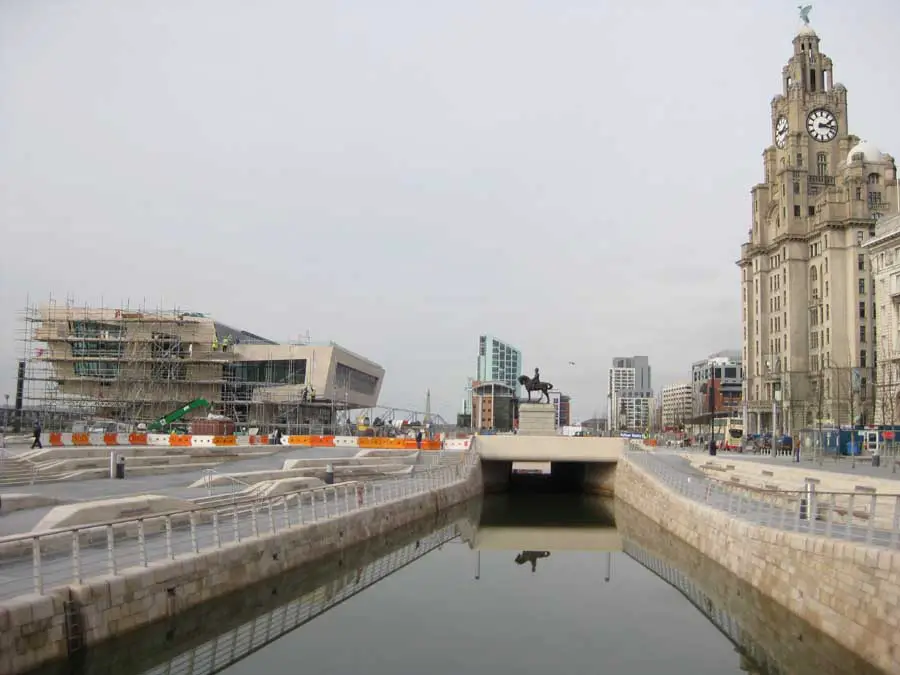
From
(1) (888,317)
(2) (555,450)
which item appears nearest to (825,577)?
(2) (555,450)

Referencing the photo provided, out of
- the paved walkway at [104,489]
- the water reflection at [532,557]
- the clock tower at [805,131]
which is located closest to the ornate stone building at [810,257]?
the clock tower at [805,131]

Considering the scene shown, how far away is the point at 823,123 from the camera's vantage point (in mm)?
97812

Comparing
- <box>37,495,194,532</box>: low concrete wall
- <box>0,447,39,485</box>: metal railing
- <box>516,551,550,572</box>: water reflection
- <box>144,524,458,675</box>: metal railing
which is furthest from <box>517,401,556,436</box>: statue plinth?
<box>37,495,194,532</box>: low concrete wall

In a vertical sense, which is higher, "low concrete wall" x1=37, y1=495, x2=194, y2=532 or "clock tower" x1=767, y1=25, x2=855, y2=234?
"clock tower" x1=767, y1=25, x2=855, y2=234

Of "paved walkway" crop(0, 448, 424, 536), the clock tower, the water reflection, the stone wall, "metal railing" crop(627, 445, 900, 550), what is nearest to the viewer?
the stone wall

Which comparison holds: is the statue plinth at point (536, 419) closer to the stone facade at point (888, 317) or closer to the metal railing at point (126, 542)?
the stone facade at point (888, 317)

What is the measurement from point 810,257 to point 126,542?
298ft

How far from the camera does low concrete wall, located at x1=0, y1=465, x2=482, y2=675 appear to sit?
39.4 ft

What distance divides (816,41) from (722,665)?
103849 millimetres

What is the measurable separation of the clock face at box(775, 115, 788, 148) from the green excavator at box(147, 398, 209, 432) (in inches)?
2987

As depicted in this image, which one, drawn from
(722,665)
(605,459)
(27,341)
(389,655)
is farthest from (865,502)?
(27,341)

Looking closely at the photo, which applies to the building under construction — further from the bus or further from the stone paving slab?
the stone paving slab

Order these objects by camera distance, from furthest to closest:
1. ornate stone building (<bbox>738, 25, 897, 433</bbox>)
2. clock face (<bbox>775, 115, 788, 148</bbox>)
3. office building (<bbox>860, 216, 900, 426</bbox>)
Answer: clock face (<bbox>775, 115, 788, 148</bbox>) < ornate stone building (<bbox>738, 25, 897, 433</bbox>) < office building (<bbox>860, 216, 900, 426</bbox>)

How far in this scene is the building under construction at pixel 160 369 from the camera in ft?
289
